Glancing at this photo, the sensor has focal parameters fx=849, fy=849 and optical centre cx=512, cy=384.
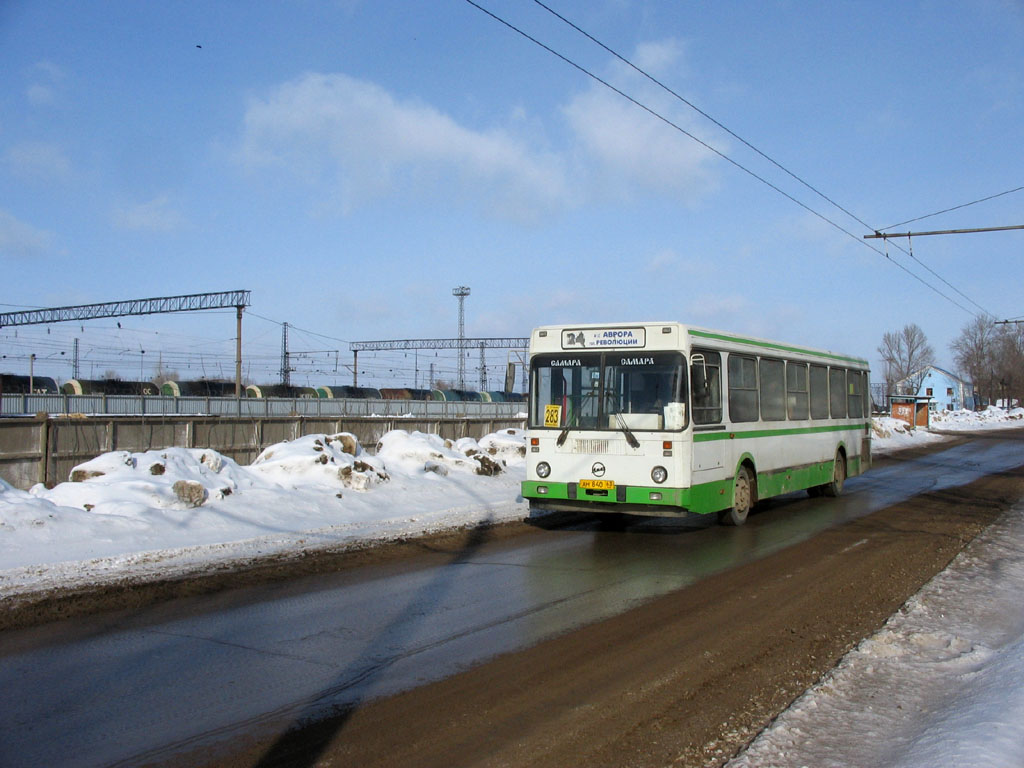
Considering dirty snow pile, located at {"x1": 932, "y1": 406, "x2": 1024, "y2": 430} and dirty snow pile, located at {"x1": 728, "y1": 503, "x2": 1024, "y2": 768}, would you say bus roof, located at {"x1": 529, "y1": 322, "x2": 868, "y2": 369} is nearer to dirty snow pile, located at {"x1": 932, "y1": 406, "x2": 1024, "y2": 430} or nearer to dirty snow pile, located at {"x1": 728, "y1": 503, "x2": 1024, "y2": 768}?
dirty snow pile, located at {"x1": 728, "y1": 503, "x2": 1024, "y2": 768}

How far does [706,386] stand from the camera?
1218 centimetres

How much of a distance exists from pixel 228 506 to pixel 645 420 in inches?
271

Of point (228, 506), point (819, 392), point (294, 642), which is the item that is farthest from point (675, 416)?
point (228, 506)

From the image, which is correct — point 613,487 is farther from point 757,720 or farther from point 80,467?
point 80,467

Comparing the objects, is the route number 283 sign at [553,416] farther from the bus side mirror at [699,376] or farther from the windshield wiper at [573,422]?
the bus side mirror at [699,376]

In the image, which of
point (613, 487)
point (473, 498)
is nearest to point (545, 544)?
point (613, 487)

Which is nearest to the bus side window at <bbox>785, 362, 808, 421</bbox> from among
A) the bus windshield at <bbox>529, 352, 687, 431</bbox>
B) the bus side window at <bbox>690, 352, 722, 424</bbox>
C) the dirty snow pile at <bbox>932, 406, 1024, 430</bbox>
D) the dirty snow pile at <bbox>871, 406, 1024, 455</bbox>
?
the bus side window at <bbox>690, 352, 722, 424</bbox>

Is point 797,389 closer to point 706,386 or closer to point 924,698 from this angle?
point 706,386

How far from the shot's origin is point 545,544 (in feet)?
40.3

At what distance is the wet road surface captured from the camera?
5168 mm

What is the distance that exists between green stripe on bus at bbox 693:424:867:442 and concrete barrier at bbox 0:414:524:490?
11599 mm

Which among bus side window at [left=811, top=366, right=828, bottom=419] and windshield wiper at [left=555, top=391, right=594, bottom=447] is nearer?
windshield wiper at [left=555, top=391, right=594, bottom=447]

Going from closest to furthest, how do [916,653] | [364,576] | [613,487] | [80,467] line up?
[916,653]
[364,576]
[613,487]
[80,467]

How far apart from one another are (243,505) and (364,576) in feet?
16.5
